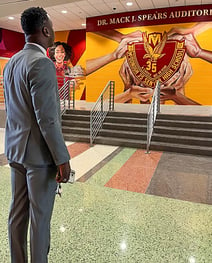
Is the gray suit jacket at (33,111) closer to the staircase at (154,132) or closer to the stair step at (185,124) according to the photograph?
the staircase at (154,132)

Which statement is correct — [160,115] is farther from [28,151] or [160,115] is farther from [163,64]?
[28,151]

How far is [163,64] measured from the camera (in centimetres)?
787

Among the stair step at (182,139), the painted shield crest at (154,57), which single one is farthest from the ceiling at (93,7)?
the stair step at (182,139)

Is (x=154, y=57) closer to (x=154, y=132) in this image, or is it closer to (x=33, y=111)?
(x=154, y=132)

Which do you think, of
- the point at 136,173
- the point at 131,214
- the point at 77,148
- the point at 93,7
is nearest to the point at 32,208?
the point at 131,214

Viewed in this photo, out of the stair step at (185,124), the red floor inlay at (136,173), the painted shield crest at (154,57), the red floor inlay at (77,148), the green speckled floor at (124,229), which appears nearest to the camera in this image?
the green speckled floor at (124,229)

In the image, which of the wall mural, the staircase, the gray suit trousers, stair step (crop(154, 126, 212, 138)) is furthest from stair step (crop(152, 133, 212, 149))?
the gray suit trousers

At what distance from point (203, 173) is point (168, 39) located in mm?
5347

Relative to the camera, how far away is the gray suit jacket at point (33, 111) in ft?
3.63

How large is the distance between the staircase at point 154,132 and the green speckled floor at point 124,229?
2605 millimetres

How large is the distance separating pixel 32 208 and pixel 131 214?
1.47 meters

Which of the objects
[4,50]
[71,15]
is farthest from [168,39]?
[4,50]

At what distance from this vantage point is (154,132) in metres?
5.92

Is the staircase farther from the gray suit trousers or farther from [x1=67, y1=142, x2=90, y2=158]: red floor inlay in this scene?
the gray suit trousers
